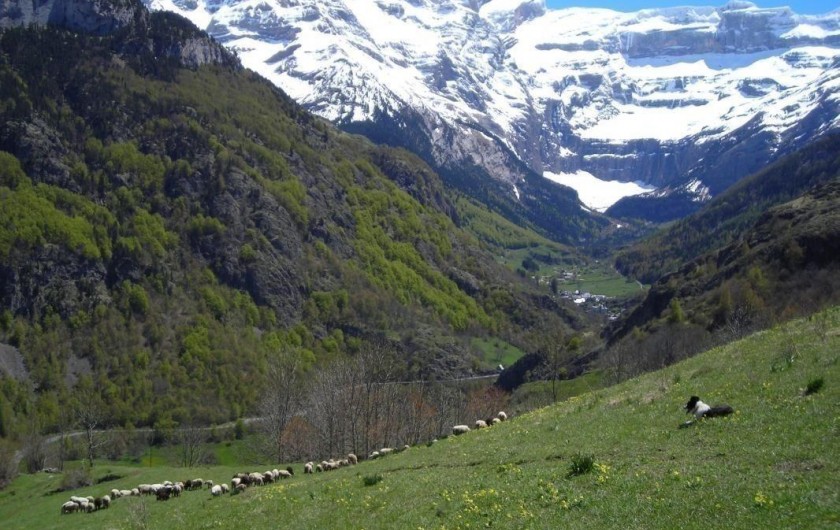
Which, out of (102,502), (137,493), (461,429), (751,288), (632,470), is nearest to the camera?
(632,470)

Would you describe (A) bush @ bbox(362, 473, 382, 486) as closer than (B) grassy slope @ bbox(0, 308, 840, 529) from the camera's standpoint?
No

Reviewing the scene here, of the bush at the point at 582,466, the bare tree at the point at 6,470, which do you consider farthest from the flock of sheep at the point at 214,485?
the bare tree at the point at 6,470

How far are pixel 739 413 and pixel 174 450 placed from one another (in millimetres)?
168151

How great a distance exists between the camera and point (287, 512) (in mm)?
34500

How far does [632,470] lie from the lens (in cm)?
2720

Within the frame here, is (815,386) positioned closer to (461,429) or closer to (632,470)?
(632,470)

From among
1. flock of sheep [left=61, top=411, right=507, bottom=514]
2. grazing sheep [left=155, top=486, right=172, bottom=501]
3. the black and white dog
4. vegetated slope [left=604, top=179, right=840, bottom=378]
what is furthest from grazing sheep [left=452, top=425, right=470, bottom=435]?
vegetated slope [left=604, top=179, right=840, bottom=378]

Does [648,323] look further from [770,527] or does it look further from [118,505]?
[770,527]

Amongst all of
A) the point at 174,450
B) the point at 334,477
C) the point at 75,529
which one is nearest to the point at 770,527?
the point at 334,477

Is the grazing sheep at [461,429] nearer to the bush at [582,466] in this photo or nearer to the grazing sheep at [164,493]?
the grazing sheep at [164,493]

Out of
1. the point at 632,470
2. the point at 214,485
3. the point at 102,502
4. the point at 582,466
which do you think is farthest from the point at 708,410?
the point at 102,502

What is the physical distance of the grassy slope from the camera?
22.4 meters

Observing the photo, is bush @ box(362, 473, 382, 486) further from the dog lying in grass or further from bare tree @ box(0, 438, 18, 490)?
bare tree @ box(0, 438, 18, 490)

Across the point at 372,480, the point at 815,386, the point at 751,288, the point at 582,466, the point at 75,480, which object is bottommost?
the point at 75,480
